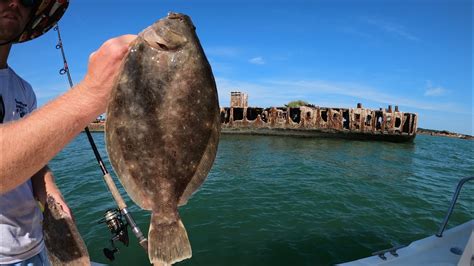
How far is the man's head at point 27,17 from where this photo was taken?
5.74 ft

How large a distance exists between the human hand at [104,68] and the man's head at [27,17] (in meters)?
0.84

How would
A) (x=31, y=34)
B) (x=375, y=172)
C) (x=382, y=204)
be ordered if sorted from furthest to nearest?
(x=375, y=172), (x=382, y=204), (x=31, y=34)

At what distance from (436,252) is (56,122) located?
17.8ft

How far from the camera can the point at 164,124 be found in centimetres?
162

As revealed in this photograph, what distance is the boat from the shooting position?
410 centimetres

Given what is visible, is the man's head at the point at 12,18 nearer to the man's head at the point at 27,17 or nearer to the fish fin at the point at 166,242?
the man's head at the point at 27,17

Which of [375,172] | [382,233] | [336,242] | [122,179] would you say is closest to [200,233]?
[336,242]

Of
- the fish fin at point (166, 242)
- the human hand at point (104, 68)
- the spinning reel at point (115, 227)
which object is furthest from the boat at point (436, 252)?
the human hand at point (104, 68)

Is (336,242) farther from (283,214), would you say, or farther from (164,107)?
(164,107)

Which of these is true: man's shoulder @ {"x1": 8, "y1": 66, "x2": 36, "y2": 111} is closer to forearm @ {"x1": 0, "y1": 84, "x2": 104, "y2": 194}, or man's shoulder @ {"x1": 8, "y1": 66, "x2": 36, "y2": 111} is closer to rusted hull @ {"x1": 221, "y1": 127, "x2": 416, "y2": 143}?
forearm @ {"x1": 0, "y1": 84, "x2": 104, "y2": 194}

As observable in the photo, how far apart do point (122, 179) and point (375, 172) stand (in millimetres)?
16640

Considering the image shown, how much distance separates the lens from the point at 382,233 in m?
7.80

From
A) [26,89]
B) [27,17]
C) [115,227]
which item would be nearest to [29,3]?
[27,17]

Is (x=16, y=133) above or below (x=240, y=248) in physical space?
above
